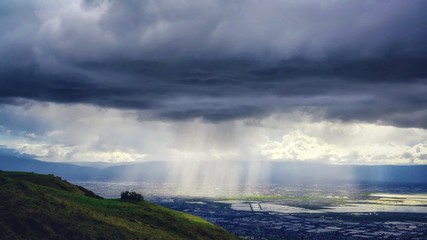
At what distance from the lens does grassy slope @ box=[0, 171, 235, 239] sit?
8262 centimetres

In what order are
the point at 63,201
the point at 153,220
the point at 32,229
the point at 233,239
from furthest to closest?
the point at 233,239
the point at 153,220
the point at 63,201
the point at 32,229

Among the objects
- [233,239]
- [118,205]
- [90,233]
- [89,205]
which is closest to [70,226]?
Answer: [90,233]

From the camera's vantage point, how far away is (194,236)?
10931 centimetres

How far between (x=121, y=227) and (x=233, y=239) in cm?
4202

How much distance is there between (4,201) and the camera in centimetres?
8900

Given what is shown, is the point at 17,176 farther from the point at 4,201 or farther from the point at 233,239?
the point at 233,239

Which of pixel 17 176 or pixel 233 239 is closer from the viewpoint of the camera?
pixel 233 239

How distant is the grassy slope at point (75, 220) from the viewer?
8262cm

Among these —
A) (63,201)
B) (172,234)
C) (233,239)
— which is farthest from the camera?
(233,239)

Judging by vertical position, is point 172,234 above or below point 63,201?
below

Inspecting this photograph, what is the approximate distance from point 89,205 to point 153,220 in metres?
15.5

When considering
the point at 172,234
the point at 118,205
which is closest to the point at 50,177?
the point at 118,205

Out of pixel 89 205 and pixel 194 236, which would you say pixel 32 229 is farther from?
pixel 194 236

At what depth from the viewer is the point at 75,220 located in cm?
8906
